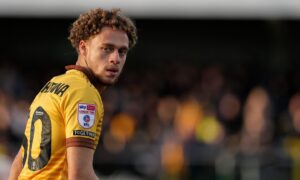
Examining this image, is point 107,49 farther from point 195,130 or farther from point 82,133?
point 195,130

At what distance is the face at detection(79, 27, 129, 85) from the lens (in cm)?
659

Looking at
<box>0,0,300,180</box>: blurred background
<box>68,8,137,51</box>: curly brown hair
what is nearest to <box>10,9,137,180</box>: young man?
<box>68,8,137,51</box>: curly brown hair

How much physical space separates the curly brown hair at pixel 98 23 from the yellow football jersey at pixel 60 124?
0.36m

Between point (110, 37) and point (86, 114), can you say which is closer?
point (86, 114)

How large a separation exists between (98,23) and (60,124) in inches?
31.8

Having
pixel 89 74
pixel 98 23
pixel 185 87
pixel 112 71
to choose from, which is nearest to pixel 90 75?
pixel 89 74

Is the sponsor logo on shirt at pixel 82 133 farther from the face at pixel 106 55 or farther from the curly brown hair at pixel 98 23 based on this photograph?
the curly brown hair at pixel 98 23

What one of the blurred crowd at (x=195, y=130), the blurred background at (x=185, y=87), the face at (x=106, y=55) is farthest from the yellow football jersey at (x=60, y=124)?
the blurred crowd at (x=195, y=130)

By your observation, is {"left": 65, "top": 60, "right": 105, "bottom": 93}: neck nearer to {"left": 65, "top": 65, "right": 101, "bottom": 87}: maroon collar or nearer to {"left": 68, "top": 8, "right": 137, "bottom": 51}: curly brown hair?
{"left": 65, "top": 65, "right": 101, "bottom": 87}: maroon collar

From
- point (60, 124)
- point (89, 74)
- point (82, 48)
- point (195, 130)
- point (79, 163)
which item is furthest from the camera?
point (195, 130)

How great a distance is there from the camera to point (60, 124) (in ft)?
20.5

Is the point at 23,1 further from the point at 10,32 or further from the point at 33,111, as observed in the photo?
the point at 33,111

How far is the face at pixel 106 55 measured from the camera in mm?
6594

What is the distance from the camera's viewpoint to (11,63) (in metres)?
21.8
